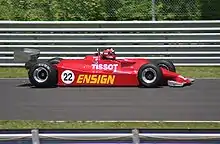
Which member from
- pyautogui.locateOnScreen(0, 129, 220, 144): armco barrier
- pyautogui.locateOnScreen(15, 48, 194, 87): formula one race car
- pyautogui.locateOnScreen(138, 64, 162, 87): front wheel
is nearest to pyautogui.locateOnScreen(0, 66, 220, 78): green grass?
pyautogui.locateOnScreen(15, 48, 194, 87): formula one race car

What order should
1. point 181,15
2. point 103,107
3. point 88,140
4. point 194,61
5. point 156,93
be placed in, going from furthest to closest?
point 181,15
point 194,61
point 156,93
point 103,107
point 88,140

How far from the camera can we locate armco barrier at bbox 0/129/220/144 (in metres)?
4.95

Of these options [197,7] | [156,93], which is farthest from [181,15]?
[156,93]

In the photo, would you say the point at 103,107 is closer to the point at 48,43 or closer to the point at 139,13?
the point at 48,43

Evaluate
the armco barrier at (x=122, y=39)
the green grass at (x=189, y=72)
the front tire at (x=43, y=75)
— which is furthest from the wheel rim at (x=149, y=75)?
the armco barrier at (x=122, y=39)

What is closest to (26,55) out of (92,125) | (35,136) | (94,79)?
(94,79)

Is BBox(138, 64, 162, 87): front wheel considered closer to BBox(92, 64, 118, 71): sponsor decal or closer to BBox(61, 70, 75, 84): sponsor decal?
BBox(92, 64, 118, 71): sponsor decal

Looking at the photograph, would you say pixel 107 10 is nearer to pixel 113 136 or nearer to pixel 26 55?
pixel 26 55

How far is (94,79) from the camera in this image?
42.8 feet

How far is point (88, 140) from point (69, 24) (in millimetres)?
11639

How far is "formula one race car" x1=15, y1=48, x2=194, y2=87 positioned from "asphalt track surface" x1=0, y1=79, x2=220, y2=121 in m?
0.19

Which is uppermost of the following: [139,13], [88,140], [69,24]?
[139,13]

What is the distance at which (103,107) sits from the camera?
1036cm

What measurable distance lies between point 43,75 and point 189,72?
4.37 meters
